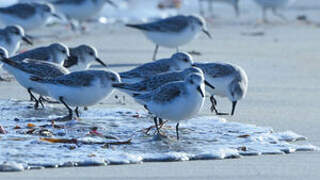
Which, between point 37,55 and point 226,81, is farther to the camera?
point 37,55

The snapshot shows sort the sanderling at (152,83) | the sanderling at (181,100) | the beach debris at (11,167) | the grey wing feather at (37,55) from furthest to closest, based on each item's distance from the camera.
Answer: the grey wing feather at (37,55) → the sanderling at (152,83) → the sanderling at (181,100) → the beach debris at (11,167)

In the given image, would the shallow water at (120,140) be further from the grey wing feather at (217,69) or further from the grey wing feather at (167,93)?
the grey wing feather at (217,69)

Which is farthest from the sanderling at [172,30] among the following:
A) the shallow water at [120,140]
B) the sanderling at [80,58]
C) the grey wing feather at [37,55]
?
the shallow water at [120,140]

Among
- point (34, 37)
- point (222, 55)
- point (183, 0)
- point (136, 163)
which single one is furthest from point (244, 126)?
point (183, 0)

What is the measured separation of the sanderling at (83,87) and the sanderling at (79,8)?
32.1 ft

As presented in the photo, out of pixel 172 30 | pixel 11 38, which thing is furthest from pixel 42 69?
pixel 172 30

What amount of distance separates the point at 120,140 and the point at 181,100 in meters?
0.59

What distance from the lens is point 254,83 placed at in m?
10.7

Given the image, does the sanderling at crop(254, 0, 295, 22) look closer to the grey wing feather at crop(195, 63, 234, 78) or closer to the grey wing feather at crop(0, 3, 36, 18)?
the grey wing feather at crop(0, 3, 36, 18)

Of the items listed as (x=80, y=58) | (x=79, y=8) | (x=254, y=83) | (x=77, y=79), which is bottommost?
(x=254, y=83)

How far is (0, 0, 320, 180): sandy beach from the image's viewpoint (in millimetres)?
5961

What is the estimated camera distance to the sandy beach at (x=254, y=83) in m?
5.96

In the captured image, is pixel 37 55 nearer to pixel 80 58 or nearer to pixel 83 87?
pixel 80 58

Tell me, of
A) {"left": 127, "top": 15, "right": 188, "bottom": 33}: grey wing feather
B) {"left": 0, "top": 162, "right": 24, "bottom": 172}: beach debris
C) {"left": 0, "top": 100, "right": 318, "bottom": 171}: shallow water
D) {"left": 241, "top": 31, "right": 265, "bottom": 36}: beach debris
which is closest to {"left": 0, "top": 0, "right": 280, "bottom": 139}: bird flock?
{"left": 0, "top": 100, "right": 318, "bottom": 171}: shallow water
